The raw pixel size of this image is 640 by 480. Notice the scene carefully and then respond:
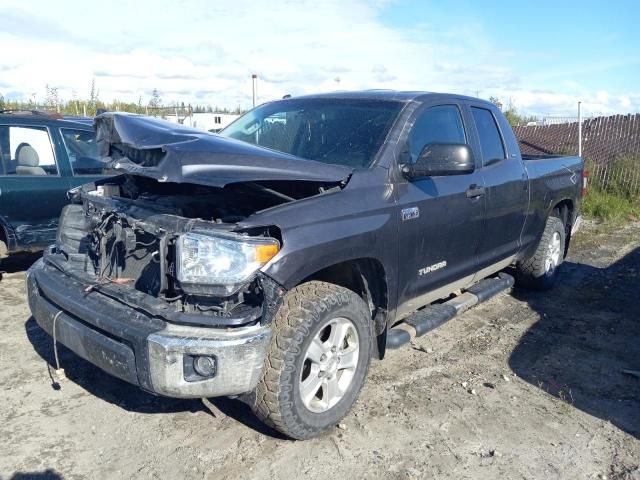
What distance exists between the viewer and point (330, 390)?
3352mm

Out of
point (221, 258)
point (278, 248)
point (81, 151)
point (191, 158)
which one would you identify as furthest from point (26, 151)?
point (278, 248)

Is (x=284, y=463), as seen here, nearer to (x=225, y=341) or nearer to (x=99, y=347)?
(x=225, y=341)

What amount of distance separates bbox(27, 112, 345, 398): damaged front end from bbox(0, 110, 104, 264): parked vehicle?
2.42 metres

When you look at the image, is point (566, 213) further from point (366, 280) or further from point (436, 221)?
point (366, 280)

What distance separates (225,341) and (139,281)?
0.93m

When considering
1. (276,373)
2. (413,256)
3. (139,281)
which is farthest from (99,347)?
(413,256)

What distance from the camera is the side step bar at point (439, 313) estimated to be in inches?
152

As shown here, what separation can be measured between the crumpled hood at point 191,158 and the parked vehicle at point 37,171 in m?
2.60

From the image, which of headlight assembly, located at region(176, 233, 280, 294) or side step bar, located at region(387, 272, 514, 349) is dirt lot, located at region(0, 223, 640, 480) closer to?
side step bar, located at region(387, 272, 514, 349)

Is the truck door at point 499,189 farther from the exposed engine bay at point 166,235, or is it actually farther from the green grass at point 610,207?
the green grass at point 610,207

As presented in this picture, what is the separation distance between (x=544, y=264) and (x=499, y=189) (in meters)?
1.63

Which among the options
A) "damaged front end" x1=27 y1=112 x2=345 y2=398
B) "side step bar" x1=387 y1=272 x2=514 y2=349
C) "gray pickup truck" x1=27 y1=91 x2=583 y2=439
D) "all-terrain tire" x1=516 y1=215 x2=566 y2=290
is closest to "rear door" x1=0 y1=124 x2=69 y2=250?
"gray pickup truck" x1=27 y1=91 x2=583 y2=439

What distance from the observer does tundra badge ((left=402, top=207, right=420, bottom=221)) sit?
3633 mm

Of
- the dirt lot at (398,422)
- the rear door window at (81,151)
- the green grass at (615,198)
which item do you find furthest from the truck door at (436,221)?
the green grass at (615,198)
